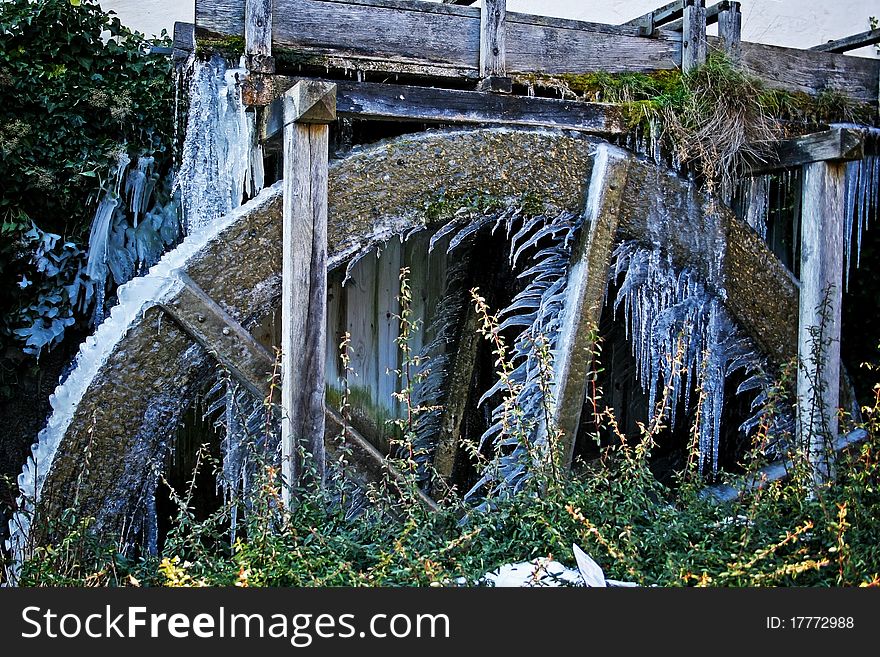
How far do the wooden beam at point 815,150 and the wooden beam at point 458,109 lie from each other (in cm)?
70

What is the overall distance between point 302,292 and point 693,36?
6.91ft

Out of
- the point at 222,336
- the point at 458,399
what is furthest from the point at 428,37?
the point at 458,399

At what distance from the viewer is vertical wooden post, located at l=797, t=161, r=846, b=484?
3.52 metres

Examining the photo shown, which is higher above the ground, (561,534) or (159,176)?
(159,176)

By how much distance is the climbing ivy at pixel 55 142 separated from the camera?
150 inches

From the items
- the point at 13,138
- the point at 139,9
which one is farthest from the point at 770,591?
the point at 139,9

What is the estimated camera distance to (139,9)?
423cm

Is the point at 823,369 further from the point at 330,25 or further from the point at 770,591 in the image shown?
the point at 330,25

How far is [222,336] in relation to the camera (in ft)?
9.45

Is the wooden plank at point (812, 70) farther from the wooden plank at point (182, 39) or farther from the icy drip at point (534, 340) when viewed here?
the wooden plank at point (182, 39)

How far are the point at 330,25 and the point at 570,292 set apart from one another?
1.33 metres

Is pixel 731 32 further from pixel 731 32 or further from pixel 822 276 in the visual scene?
pixel 822 276

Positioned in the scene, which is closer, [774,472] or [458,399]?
[774,472]

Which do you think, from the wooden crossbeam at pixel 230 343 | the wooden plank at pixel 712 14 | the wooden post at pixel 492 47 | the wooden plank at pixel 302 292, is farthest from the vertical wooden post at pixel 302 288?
the wooden plank at pixel 712 14
